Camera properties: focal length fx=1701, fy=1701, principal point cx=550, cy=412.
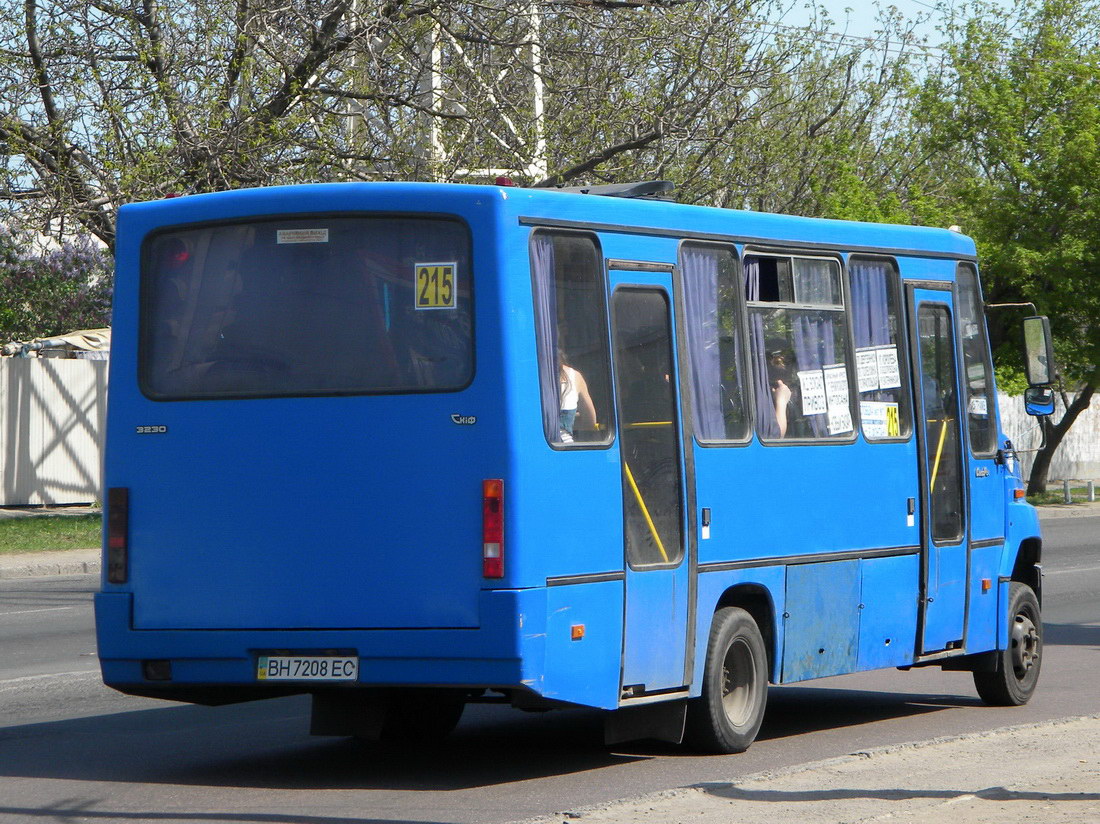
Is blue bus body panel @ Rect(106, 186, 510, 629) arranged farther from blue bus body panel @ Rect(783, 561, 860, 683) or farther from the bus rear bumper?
blue bus body panel @ Rect(783, 561, 860, 683)

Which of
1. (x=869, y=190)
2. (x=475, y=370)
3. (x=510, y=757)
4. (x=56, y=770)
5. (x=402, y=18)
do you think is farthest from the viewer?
(x=869, y=190)

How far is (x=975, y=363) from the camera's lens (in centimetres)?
1057

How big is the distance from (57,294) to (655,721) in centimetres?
3504

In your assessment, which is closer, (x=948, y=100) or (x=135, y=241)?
(x=135, y=241)

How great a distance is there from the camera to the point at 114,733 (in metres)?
9.16

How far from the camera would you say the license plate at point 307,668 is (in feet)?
23.7

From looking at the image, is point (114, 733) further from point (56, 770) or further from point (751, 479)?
point (751, 479)

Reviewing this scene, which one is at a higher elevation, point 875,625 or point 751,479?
point 751,479

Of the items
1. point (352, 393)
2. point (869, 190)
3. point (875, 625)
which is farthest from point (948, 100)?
point (352, 393)

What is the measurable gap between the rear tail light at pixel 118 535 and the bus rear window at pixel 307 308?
49 centimetres

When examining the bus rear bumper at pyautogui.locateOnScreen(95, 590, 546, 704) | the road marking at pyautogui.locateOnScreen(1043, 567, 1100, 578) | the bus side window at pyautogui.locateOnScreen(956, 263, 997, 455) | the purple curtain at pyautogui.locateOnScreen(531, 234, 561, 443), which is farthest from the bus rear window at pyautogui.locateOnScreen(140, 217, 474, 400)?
the road marking at pyautogui.locateOnScreen(1043, 567, 1100, 578)

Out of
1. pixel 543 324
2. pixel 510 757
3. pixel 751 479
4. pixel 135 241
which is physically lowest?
pixel 510 757

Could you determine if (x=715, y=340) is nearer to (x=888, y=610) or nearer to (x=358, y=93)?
(x=888, y=610)

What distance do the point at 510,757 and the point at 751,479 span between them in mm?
1823
